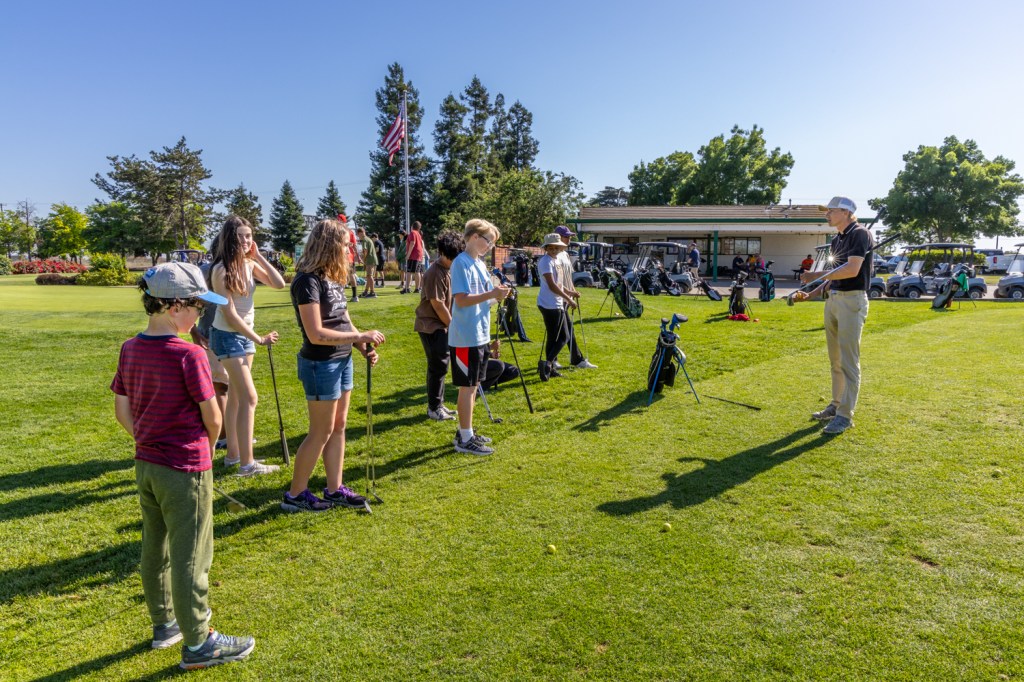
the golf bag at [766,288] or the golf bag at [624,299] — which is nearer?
the golf bag at [624,299]

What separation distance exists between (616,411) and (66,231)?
2772 inches

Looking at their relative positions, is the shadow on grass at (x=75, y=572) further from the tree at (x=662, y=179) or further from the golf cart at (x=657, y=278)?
the tree at (x=662, y=179)

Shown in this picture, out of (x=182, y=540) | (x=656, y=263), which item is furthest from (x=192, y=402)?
(x=656, y=263)

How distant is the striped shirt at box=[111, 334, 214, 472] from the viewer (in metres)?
2.54

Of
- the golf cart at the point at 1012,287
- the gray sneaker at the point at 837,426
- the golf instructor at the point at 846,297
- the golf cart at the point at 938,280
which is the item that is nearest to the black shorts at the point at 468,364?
the golf instructor at the point at 846,297

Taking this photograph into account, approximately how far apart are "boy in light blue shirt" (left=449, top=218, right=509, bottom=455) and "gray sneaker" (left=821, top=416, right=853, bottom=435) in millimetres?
3393

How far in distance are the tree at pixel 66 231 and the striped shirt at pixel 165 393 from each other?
6992 centimetres

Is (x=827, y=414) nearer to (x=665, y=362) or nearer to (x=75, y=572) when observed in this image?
(x=665, y=362)

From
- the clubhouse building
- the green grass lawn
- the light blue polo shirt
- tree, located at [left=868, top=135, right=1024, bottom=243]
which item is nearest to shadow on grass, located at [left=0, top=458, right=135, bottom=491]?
the green grass lawn

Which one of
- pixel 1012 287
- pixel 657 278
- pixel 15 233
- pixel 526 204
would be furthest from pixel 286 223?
pixel 1012 287

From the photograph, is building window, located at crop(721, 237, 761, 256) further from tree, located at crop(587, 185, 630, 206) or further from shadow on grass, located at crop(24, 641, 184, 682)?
tree, located at crop(587, 185, 630, 206)

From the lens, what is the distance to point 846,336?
571 centimetres

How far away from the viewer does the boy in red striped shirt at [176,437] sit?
2.54 metres

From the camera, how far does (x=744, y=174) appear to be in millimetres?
55281
